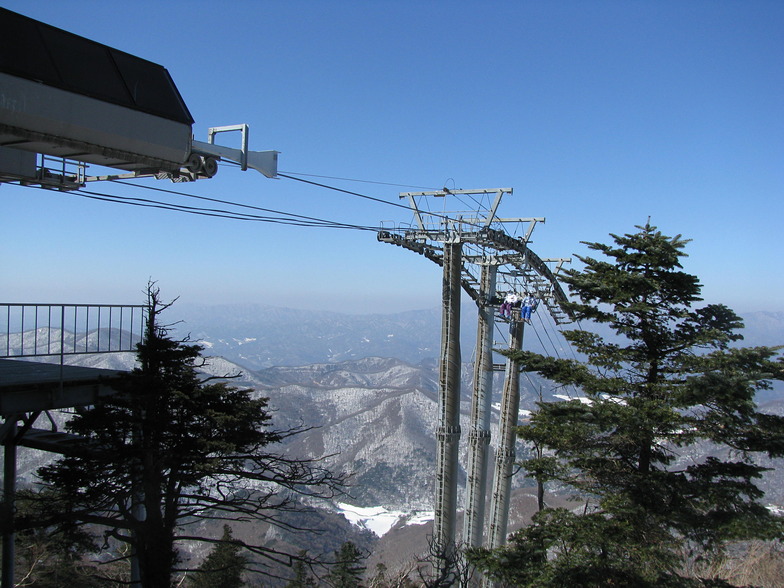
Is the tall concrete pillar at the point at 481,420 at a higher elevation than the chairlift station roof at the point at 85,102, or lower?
lower

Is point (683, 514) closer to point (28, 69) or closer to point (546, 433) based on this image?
point (546, 433)

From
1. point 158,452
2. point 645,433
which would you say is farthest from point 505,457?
point 158,452

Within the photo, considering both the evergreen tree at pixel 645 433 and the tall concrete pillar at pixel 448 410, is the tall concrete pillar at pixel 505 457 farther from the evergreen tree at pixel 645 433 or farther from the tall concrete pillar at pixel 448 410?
the evergreen tree at pixel 645 433

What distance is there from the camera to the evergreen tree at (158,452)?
8352 mm

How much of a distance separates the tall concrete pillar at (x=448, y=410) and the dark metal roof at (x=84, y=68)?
10040 mm

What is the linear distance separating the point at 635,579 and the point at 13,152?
44.5 ft

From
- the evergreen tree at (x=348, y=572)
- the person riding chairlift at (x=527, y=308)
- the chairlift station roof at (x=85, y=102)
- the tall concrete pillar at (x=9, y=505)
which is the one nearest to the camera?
the chairlift station roof at (x=85, y=102)

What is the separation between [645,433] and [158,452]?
7.82 metres

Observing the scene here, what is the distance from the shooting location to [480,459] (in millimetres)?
21938

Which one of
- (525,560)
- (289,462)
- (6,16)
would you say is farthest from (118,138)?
(525,560)

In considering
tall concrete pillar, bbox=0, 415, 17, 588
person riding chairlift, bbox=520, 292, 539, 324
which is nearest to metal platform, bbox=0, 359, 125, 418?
tall concrete pillar, bbox=0, 415, 17, 588

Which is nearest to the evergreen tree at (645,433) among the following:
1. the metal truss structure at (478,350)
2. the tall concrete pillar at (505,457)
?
the metal truss structure at (478,350)

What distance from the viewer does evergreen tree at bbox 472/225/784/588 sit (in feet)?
30.0

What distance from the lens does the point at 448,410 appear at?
16891mm
